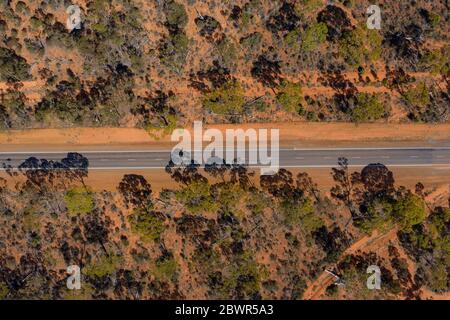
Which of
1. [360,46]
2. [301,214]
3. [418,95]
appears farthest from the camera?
[418,95]

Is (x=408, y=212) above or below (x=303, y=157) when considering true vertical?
below

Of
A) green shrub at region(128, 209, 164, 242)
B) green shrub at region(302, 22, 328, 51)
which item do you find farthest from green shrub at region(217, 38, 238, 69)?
green shrub at region(128, 209, 164, 242)

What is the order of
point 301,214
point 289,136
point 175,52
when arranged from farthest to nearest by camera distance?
point 289,136 < point 175,52 < point 301,214

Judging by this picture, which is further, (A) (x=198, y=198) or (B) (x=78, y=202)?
(A) (x=198, y=198)

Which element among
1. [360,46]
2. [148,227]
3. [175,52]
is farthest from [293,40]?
[148,227]

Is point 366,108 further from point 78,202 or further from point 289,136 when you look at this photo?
point 78,202

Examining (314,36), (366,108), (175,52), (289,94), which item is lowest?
(366,108)

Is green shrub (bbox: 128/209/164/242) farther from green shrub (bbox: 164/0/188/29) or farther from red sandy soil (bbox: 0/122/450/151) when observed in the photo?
green shrub (bbox: 164/0/188/29)
